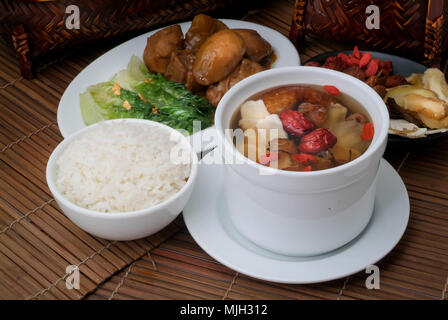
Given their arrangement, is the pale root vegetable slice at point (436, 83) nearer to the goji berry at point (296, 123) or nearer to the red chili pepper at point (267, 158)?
the goji berry at point (296, 123)

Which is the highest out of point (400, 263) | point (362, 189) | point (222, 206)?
point (362, 189)

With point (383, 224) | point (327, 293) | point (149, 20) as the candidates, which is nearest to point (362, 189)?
point (383, 224)

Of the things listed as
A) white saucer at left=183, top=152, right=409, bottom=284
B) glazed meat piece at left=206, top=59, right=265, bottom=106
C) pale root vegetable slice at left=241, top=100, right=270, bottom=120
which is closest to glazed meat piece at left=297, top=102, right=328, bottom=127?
pale root vegetable slice at left=241, top=100, right=270, bottom=120

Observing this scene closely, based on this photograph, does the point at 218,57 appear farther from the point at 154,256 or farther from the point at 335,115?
the point at 154,256

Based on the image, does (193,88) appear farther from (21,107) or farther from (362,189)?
(362,189)

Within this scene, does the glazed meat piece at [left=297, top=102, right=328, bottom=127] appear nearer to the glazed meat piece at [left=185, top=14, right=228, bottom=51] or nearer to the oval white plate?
the oval white plate

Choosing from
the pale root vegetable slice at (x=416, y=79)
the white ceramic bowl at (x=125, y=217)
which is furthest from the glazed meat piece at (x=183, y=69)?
the pale root vegetable slice at (x=416, y=79)
